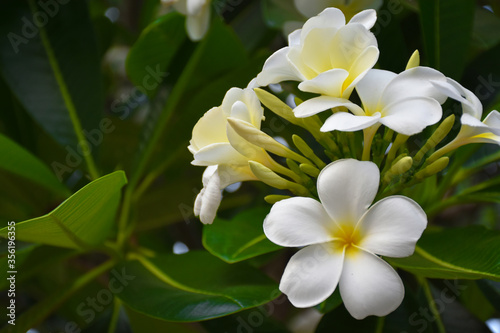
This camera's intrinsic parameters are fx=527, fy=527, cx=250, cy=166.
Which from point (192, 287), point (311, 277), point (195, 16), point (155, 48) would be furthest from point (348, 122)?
point (155, 48)

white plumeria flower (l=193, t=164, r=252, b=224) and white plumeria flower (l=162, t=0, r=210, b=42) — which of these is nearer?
white plumeria flower (l=193, t=164, r=252, b=224)

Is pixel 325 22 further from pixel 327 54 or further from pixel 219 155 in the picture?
pixel 219 155

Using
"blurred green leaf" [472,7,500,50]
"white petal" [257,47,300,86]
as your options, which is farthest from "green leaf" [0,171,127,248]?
"blurred green leaf" [472,7,500,50]

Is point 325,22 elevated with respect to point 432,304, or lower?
elevated

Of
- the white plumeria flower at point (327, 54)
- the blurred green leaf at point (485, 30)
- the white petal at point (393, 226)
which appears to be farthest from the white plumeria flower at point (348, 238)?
the blurred green leaf at point (485, 30)

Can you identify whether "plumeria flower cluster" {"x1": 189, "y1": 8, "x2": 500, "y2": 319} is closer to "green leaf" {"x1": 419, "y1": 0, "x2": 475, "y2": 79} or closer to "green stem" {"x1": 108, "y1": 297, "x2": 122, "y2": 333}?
"green leaf" {"x1": 419, "y1": 0, "x2": 475, "y2": 79}

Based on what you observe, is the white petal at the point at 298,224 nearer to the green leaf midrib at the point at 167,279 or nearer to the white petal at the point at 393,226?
the white petal at the point at 393,226
